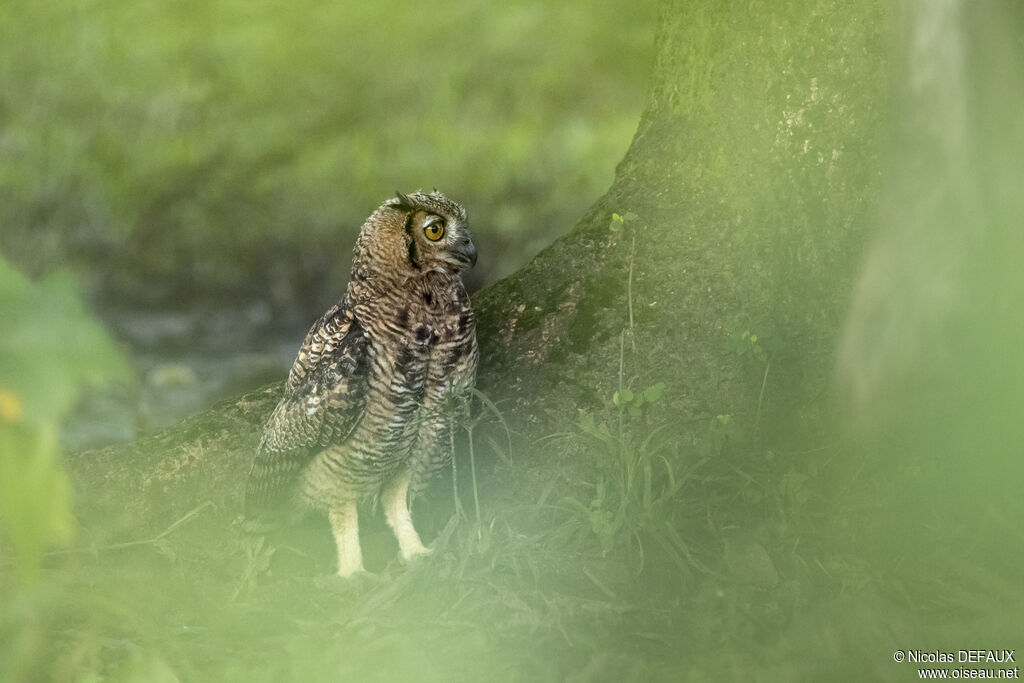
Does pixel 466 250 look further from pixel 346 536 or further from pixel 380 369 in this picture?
pixel 346 536

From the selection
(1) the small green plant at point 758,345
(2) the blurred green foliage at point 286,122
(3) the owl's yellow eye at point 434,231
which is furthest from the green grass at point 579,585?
(2) the blurred green foliage at point 286,122

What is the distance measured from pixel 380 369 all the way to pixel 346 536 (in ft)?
1.81

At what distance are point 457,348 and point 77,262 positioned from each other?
65.9 inches

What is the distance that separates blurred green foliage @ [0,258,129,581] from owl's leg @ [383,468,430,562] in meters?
1.06

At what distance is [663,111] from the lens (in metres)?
2.72

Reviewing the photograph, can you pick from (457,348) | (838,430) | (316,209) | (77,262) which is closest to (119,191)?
(77,262)

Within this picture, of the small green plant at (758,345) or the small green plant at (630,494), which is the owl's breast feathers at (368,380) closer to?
the small green plant at (630,494)

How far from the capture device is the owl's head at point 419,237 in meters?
2.44

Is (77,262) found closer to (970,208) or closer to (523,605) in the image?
(523,605)

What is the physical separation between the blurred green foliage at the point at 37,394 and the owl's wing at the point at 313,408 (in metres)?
0.64

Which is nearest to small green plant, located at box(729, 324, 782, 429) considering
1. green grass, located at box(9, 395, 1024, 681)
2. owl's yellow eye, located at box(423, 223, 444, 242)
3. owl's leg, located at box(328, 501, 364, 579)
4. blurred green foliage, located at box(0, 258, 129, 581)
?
green grass, located at box(9, 395, 1024, 681)

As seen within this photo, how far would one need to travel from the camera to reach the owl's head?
7.99ft

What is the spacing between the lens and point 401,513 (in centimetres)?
268

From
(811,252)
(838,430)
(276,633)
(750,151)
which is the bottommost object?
(276,633)
